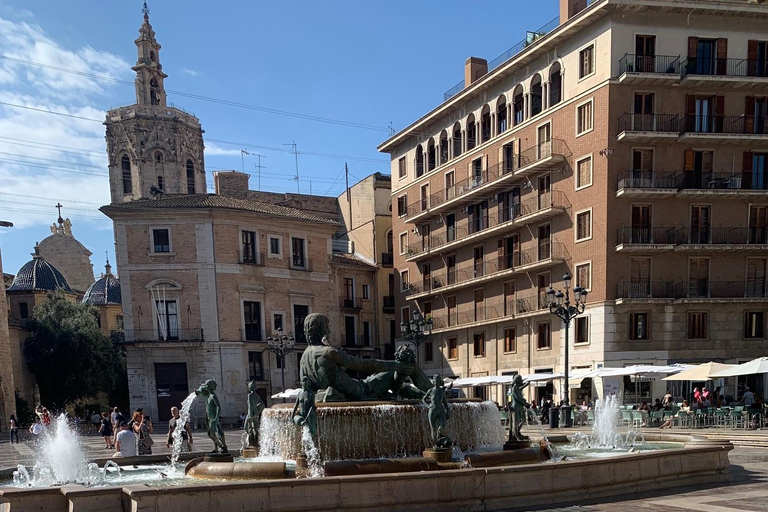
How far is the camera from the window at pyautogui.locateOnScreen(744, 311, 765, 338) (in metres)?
30.1

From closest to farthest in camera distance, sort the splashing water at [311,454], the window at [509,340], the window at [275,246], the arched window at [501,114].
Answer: the splashing water at [311,454]
the window at [509,340]
the arched window at [501,114]
the window at [275,246]

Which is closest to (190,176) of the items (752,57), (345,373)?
(752,57)

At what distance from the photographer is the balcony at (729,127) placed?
2995cm

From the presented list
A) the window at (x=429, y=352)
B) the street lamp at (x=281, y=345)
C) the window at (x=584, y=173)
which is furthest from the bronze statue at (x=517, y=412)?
the window at (x=429, y=352)

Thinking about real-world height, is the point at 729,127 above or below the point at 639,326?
above

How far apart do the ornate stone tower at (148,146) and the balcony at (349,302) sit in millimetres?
32807

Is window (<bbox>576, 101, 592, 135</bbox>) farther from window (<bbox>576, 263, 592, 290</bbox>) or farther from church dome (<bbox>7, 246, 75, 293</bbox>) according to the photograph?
church dome (<bbox>7, 246, 75, 293</bbox>)

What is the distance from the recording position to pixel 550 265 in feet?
107

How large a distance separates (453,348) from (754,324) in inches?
693

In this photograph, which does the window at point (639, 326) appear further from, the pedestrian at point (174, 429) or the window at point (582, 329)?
the pedestrian at point (174, 429)

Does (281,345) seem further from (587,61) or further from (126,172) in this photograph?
(126,172)

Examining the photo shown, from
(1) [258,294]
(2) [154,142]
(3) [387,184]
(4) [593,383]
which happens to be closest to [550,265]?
(4) [593,383]

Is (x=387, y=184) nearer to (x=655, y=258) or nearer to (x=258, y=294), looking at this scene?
(x=258, y=294)

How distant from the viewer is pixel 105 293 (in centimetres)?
6056
